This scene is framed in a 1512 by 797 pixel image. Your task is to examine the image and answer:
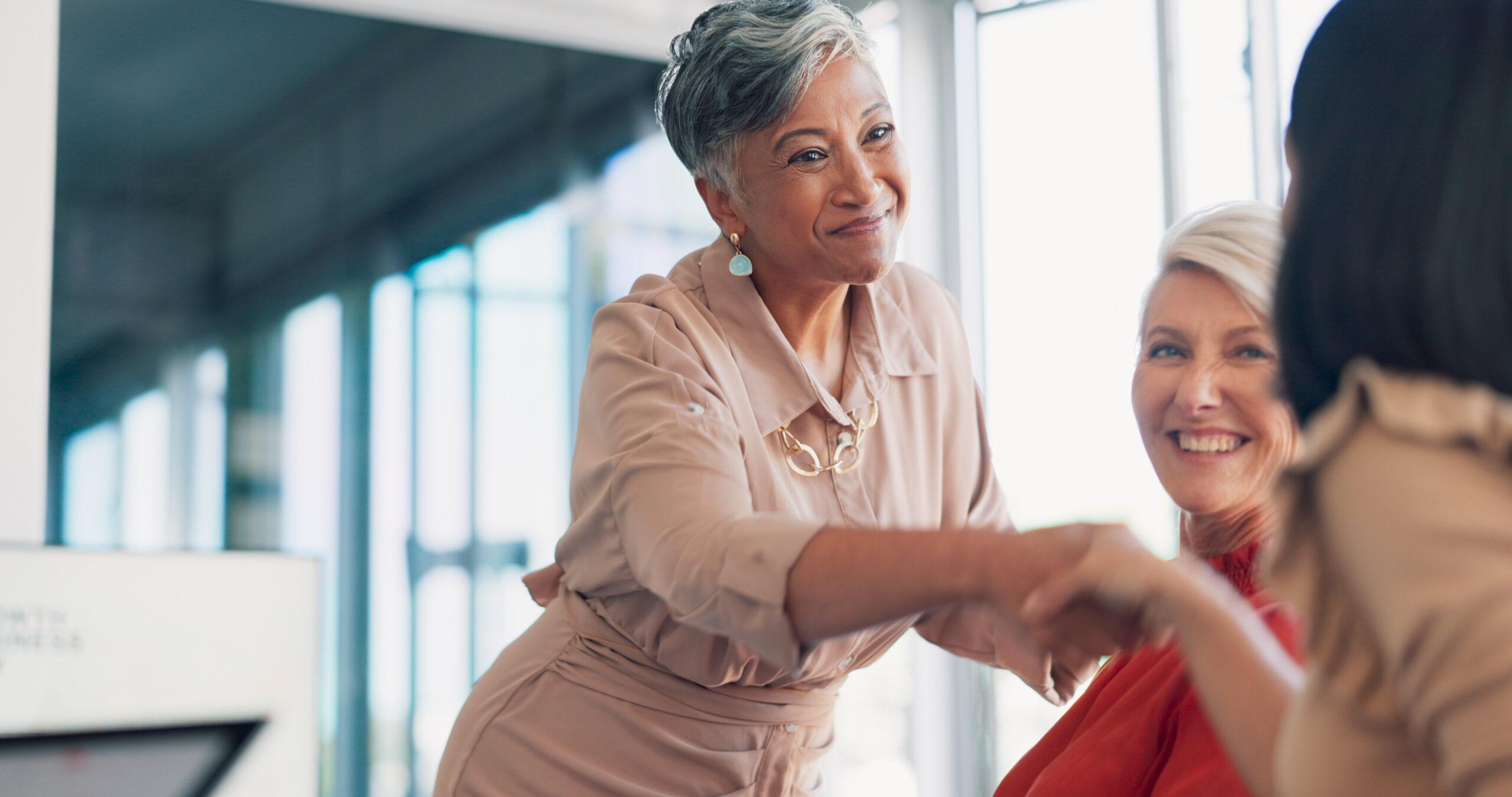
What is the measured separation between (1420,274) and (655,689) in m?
1.27

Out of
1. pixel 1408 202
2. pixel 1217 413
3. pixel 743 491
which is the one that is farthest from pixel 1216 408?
pixel 1408 202

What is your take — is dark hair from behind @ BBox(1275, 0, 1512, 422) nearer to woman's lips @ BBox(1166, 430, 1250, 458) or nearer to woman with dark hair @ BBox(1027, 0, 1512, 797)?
woman with dark hair @ BBox(1027, 0, 1512, 797)

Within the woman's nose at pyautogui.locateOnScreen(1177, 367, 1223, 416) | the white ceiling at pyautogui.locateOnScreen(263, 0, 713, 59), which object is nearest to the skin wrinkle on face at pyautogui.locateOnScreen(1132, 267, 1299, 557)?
the woman's nose at pyautogui.locateOnScreen(1177, 367, 1223, 416)

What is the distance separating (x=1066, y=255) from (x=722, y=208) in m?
2.43

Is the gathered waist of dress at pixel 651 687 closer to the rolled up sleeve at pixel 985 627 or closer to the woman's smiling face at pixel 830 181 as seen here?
the rolled up sleeve at pixel 985 627

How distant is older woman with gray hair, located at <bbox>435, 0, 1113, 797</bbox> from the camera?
170 cm

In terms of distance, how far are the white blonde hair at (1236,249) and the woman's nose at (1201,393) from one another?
0.31 feet

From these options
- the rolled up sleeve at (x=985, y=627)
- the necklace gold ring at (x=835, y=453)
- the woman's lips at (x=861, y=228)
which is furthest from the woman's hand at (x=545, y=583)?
the woman's lips at (x=861, y=228)

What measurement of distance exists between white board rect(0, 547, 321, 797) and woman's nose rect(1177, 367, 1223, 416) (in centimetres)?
159

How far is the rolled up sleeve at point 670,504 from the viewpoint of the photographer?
1290 millimetres

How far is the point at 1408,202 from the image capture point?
778 mm

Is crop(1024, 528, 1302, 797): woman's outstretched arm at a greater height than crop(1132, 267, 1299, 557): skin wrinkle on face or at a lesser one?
lesser

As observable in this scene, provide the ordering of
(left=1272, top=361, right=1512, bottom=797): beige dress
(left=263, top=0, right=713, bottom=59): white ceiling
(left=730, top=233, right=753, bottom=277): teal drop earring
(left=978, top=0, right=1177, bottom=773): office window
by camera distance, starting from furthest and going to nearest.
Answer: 1. (left=978, top=0, right=1177, bottom=773): office window
2. (left=263, top=0, right=713, bottom=59): white ceiling
3. (left=730, top=233, right=753, bottom=277): teal drop earring
4. (left=1272, top=361, right=1512, bottom=797): beige dress

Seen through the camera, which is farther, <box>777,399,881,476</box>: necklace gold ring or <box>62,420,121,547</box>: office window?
<box>62,420,121,547</box>: office window
